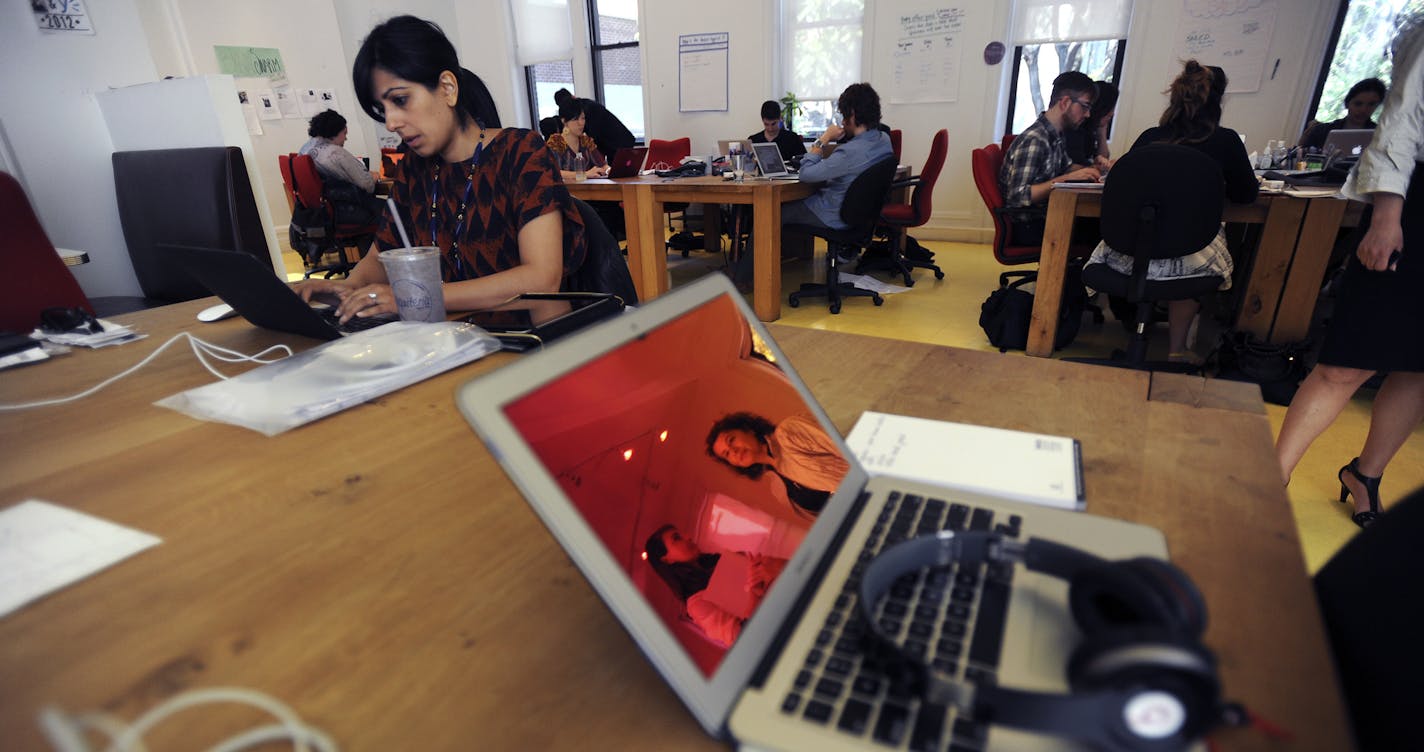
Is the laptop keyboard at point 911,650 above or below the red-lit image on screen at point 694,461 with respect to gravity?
below

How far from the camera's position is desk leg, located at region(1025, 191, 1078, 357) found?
2.53 meters

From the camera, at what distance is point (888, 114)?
5676 mm

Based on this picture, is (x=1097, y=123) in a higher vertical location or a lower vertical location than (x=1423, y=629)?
higher

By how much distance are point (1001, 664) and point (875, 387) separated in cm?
48

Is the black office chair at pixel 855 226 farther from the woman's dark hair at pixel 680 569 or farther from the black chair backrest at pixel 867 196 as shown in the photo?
the woman's dark hair at pixel 680 569

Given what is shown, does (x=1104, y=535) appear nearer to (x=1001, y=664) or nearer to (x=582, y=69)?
(x=1001, y=664)

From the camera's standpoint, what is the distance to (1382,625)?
0.40 meters

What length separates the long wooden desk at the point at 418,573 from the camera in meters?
0.36

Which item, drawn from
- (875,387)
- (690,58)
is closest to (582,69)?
(690,58)

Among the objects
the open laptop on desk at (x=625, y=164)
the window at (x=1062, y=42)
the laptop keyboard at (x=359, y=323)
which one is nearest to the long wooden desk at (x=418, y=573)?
the laptop keyboard at (x=359, y=323)

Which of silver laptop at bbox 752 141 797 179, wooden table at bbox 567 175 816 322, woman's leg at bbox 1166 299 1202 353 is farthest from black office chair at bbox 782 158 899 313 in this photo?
woman's leg at bbox 1166 299 1202 353

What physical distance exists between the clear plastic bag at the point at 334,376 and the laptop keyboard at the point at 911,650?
65 cm

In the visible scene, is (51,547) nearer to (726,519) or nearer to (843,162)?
(726,519)

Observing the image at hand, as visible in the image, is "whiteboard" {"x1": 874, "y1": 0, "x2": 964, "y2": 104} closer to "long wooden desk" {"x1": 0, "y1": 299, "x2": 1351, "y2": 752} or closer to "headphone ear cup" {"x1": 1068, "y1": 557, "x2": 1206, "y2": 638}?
"long wooden desk" {"x1": 0, "y1": 299, "x2": 1351, "y2": 752}
